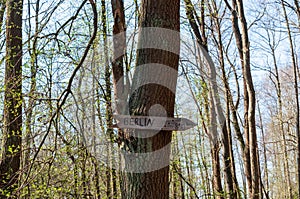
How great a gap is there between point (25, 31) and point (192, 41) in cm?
339

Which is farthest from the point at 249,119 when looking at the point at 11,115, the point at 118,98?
the point at 11,115

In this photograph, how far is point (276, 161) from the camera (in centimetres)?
1873

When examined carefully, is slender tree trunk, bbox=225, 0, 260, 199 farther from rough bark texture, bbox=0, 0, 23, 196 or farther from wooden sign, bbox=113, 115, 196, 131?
rough bark texture, bbox=0, 0, 23, 196

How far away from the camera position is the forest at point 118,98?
2771 mm

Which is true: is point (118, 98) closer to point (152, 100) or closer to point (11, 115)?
point (152, 100)

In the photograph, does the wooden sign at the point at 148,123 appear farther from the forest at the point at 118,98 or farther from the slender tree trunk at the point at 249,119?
the slender tree trunk at the point at 249,119

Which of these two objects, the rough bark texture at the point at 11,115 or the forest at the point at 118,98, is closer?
the forest at the point at 118,98

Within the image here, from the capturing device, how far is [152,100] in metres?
2.73

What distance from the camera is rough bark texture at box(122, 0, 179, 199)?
2.63m

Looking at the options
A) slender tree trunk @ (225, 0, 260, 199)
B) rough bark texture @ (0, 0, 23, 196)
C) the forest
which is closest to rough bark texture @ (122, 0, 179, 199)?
the forest

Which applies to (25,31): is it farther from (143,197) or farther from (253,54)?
(253,54)

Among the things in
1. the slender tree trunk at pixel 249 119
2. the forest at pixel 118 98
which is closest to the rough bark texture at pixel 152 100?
the forest at pixel 118 98

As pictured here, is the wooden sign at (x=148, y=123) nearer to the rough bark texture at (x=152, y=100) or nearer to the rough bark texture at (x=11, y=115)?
the rough bark texture at (x=152, y=100)

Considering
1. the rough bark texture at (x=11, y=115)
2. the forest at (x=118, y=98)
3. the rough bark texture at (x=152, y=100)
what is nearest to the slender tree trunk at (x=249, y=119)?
the forest at (x=118, y=98)
